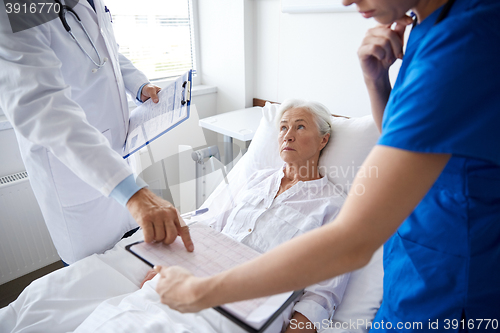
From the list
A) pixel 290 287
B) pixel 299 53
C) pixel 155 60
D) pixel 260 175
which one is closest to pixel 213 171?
pixel 260 175

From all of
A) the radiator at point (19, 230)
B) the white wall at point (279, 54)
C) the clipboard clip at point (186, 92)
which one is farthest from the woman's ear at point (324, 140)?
the radiator at point (19, 230)

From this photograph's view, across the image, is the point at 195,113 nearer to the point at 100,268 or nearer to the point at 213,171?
the point at 213,171

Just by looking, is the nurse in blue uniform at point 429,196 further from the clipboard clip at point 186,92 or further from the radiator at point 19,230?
the radiator at point 19,230

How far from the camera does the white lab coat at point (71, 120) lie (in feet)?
3.06

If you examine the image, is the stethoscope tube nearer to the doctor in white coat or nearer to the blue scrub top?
the blue scrub top

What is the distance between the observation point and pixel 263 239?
4.55ft

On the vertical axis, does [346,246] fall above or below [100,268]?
above

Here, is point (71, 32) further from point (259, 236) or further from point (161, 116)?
point (259, 236)

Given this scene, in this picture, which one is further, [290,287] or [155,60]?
[155,60]

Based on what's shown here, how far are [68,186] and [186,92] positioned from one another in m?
0.60

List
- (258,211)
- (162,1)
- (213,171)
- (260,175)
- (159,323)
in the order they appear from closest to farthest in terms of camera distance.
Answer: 1. (159,323)
2. (258,211)
3. (260,175)
4. (213,171)
5. (162,1)

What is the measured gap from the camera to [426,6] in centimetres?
56

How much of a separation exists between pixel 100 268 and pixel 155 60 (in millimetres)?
1869

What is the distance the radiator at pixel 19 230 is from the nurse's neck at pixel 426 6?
6.68ft
